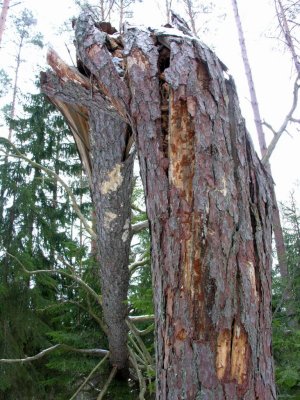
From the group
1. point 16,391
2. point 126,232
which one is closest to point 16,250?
point 16,391

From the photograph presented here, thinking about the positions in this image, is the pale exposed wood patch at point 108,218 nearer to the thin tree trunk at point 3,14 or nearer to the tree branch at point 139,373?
→ the tree branch at point 139,373

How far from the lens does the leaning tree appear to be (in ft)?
4.65

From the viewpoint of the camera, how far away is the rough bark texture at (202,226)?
1413 millimetres

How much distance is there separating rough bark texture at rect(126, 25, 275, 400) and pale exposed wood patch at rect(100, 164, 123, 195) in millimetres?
969

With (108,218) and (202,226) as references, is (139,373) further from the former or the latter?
(202,226)

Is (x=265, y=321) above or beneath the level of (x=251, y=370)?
above

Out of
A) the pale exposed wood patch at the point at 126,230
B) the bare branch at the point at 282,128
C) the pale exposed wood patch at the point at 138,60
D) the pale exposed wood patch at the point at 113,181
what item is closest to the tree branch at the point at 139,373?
the pale exposed wood patch at the point at 126,230

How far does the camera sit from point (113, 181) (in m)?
2.72

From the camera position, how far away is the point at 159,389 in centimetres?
154

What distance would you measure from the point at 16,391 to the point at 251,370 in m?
6.70

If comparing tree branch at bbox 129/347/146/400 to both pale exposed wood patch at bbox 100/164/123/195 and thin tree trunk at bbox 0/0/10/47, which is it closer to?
pale exposed wood patch at bbox 100/164/123/195

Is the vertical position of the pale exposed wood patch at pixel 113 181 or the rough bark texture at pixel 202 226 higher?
the pale exposed wood patch at pixel 113 181

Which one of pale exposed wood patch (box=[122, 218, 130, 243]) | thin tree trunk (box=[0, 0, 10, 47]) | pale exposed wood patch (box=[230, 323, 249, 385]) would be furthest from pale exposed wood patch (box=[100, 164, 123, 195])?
thin tree trunk (box=[0, 0, 10, 47])

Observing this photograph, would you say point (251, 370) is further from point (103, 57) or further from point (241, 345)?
point (103, 57)
